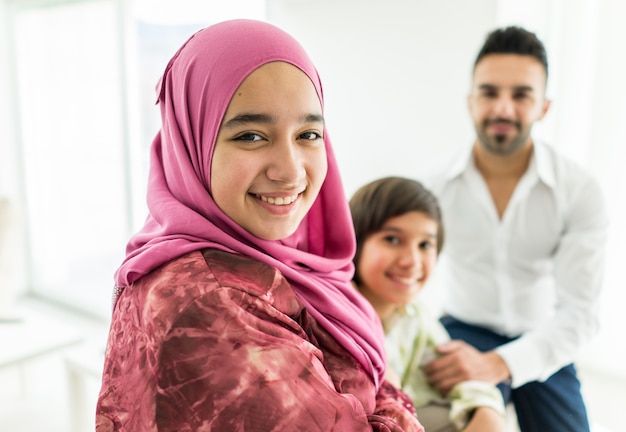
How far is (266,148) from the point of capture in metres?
0.86

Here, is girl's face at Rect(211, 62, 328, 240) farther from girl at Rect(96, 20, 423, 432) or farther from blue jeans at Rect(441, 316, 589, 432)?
blue jeans at Rect(441, 316, 589, 432)

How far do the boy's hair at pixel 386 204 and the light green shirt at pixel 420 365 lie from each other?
0.67ft

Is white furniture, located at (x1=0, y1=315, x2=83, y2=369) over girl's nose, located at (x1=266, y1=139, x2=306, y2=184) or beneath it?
beneath

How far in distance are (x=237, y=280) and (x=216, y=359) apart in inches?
4.7

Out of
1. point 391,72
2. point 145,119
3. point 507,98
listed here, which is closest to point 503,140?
point 507,98

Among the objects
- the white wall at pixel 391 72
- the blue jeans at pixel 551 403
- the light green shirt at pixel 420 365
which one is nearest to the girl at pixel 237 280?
the light green shirt at pixel 420 365

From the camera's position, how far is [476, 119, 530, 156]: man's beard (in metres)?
1.84

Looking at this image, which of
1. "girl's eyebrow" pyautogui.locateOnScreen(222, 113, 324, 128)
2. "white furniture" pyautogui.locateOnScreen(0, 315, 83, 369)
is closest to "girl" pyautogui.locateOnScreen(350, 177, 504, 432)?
"girl's eyebrow" pyautogui.locateOnScreen(222, 113, 324, 128)

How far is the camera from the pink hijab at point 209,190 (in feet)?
2.77

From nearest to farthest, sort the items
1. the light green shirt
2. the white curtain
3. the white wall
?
1. the light green shirt
2. the white curtain
3. the white wall

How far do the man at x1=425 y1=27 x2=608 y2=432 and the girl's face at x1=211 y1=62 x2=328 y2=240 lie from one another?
1.00 m

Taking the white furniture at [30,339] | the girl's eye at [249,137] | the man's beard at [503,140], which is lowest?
the white furniture at [30,339]

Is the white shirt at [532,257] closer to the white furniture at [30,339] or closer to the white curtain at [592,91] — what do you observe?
the white curtain at [592,91]

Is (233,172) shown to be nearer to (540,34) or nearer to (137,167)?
(540,34)
